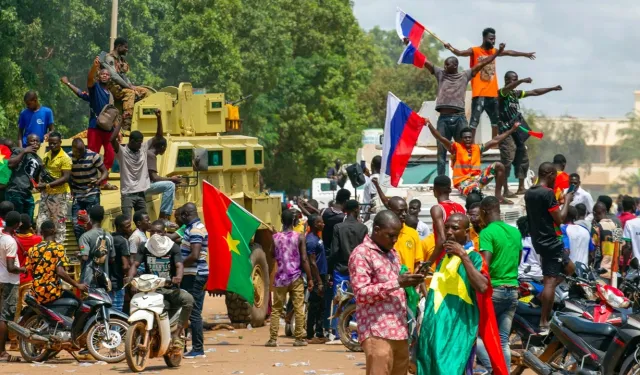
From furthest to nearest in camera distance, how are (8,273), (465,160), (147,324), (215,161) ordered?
(215,161) → (465,160) → (8,273) → (147,324)

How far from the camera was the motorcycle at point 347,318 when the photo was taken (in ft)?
55.4

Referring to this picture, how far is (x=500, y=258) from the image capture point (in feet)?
41.3

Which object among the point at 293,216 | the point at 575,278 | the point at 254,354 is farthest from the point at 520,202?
the point at 575,278

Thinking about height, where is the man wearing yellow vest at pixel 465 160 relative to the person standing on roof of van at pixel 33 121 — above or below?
below

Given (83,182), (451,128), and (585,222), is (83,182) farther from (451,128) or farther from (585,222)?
(585,222)

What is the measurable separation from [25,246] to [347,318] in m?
3.67

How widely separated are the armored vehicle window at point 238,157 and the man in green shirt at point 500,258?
8.55 metres

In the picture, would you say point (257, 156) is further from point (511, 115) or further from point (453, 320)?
point (453, 320)

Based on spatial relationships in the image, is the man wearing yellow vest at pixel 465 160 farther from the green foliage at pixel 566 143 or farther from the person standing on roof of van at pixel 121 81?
the green foliage at pixel 566 143

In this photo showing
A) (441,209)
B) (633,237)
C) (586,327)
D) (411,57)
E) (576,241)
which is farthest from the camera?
(411,57)

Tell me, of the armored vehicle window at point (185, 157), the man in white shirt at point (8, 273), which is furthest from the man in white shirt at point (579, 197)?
the man in white shirt at point (8, 273)

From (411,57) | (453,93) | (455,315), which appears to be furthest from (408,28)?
(455,315)

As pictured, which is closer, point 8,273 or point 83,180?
point 8,273

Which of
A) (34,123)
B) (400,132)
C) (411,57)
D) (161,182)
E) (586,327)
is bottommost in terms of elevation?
(586,327)
